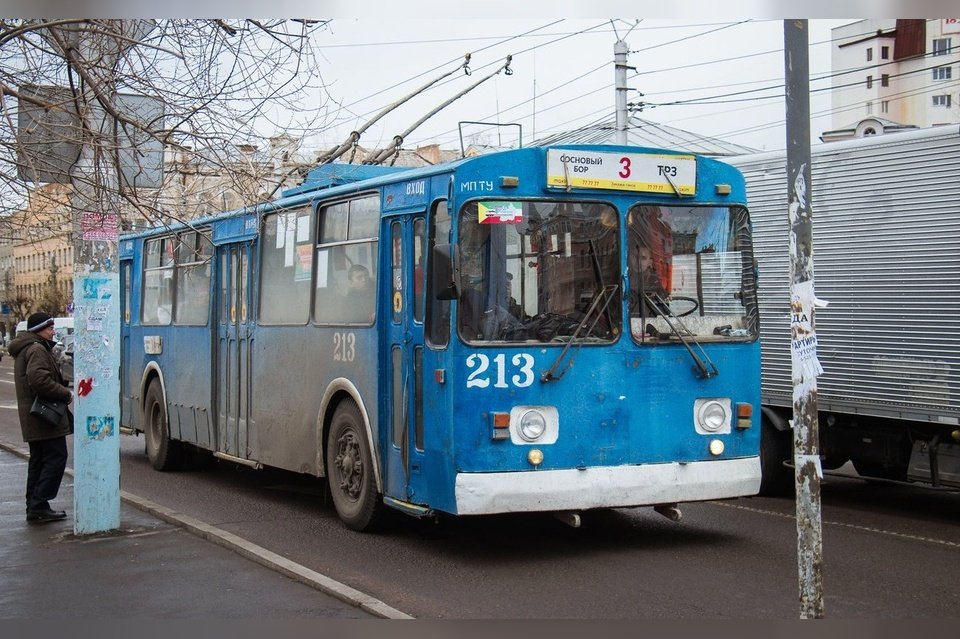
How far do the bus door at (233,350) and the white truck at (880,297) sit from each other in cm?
547

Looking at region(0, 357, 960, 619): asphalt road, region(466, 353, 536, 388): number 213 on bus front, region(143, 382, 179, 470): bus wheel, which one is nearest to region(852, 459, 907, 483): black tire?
region(0, 357, 960, 619): asphalt road

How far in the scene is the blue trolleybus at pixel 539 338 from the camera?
891 cm

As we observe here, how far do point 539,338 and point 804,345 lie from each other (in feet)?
9.70

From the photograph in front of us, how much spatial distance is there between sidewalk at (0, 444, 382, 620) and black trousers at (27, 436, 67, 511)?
0.88 ft

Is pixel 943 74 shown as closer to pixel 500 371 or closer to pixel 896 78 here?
pixel 896 78

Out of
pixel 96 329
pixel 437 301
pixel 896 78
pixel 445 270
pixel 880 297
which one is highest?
pixel 896 78

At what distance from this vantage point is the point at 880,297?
11.5 meters

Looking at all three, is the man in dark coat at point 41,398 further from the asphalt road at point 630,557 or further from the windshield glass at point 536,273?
the windshield glass at point 536,273

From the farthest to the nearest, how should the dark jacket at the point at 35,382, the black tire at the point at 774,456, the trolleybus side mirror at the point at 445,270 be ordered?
the black tire at the point at 774,456 < the dark jacket at the point at 35,382 < the trolleybus side mirror at the point at 445,270

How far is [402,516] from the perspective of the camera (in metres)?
10.8

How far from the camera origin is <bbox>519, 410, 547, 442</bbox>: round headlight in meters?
8.91

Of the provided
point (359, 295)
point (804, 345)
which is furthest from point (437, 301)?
point (804, 345)

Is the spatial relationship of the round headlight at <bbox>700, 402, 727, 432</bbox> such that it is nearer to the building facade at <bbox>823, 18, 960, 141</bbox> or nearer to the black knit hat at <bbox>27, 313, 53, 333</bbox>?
the black knit hat at <bbox>27, 313, 53, 333</bbox>

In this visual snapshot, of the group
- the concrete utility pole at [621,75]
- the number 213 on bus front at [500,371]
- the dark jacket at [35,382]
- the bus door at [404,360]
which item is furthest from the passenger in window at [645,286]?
the concrete utility pole at [621,75]
